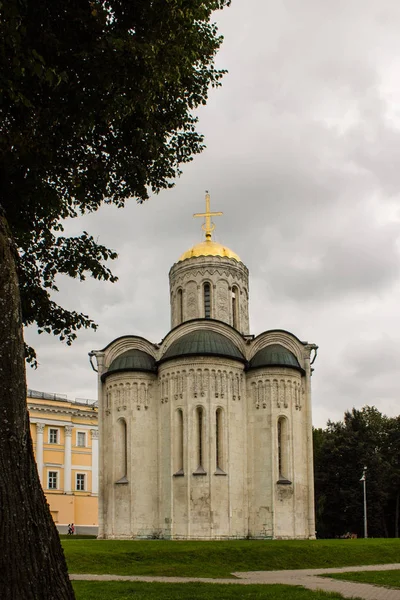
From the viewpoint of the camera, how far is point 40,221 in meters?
13.7

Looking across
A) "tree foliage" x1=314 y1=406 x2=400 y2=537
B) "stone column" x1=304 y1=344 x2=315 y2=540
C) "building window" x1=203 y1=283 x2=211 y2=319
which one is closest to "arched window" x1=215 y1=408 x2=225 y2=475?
"stone column" x1=304 y1=344 x2=315 y2=540

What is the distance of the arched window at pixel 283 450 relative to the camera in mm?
33312

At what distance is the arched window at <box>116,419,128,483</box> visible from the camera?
34.1m

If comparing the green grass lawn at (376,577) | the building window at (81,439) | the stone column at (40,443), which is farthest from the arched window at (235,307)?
the building window at (81,439)

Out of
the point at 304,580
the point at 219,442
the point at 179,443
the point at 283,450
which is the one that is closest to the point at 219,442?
the point at 219,442

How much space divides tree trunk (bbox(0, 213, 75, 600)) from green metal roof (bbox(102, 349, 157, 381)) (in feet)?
89.4

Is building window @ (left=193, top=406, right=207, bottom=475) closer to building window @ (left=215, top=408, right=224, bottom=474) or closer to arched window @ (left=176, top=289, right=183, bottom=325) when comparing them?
building window @ (left=215, top=408, right=224, bottom=474)

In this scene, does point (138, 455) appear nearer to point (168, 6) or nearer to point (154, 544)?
point (154, 544)

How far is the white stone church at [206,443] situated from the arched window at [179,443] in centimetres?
5

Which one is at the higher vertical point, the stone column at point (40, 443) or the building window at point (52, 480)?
the stone column at point (40, 443)

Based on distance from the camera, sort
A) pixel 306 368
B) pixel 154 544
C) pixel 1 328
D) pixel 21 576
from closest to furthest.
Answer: pixel 21 576
pixel 1 328
pixel 154 544
pixel 306 368

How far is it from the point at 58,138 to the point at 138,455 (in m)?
24.1

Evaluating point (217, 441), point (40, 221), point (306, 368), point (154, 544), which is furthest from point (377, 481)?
point (40, 221)

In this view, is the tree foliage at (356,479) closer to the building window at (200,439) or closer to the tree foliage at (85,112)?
the building window at (200,439)
